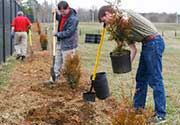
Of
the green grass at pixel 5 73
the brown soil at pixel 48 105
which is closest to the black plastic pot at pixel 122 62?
the brown soil at pixel 48 105

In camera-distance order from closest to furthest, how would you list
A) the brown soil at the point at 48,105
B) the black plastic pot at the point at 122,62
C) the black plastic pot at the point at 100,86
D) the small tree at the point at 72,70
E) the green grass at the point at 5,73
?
the brown soil at the point at 48,105, the black plastic pot at the point at 122,62, the black plastic pot at the point at 100,86, the small tree at the point at 72,70, the green grass at the point at 5,73

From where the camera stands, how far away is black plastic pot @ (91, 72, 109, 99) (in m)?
7.46

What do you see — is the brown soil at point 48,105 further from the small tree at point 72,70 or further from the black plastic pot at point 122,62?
the black plastic pot at point 122,62

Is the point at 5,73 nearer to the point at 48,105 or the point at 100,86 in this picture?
the point at 48,105

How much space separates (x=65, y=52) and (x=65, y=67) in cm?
37

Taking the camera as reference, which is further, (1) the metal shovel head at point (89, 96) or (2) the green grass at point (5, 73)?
(2) the green grass at point (5, 73)

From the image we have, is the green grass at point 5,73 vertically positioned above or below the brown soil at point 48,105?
below

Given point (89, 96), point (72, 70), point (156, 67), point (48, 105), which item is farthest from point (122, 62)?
point (72, 70)

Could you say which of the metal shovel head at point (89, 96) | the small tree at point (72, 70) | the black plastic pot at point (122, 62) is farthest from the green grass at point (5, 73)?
the black plastic pot at point (122, 62)

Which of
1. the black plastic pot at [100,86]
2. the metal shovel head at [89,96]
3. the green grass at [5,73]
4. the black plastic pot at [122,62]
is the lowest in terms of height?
the green grass at [5,73]

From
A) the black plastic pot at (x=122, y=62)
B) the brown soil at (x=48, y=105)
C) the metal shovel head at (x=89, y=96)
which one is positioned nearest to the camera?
the brown soil at (x=48, y=105)

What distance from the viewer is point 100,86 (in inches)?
295

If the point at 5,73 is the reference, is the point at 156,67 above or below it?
above

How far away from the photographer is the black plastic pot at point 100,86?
7.46 metres
